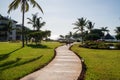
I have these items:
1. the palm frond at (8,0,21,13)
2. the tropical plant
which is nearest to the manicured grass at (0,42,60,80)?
the palm frond at (8,0,21,13)

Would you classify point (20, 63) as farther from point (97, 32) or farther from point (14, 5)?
point (97, 32)

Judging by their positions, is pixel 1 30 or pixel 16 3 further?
pixel 1 30

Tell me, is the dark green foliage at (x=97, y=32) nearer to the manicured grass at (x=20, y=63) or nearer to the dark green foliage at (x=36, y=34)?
the dark green foliage at (x=36, y=34)

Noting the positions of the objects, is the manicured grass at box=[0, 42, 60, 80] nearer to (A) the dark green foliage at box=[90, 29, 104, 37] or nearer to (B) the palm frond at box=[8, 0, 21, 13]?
(B) the palm frond at box=[8, 0, 21, 13]

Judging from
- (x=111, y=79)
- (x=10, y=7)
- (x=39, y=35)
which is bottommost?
(x=111, y=79)

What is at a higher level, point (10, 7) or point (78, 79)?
point (10, 7)

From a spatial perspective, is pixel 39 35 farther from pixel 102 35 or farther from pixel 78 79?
pixel 102 35

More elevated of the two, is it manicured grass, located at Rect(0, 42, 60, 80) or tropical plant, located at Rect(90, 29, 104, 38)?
tropical plant, located at Rect(90, 29, 104, 38)

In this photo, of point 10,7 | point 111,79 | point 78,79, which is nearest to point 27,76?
point 78,79

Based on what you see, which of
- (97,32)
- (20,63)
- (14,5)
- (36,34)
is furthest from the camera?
(97,32)

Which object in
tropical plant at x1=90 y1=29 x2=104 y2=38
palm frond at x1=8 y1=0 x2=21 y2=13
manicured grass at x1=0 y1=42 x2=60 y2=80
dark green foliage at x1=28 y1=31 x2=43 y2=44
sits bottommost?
manicured grass at x1=0 y1=42 x2=60 y2=80

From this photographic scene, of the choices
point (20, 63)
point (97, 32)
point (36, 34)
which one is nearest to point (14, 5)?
point (36, 34)

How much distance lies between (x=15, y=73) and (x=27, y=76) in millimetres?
978

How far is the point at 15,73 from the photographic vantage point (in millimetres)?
11820
